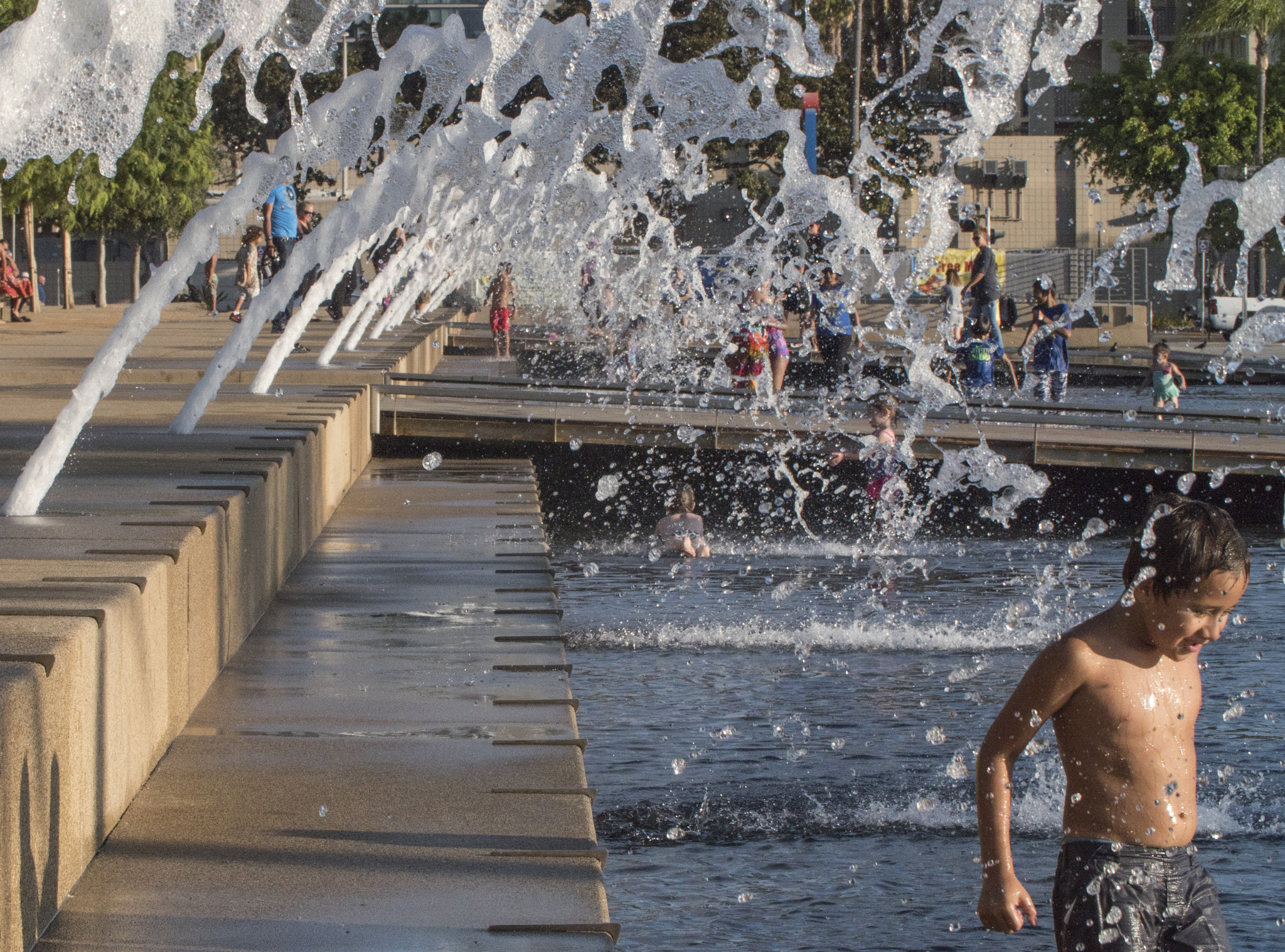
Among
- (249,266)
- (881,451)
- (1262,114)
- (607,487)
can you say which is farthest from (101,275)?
(881,451)

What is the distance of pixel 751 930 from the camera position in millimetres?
5039

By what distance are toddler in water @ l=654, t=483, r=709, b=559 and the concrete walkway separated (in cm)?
567

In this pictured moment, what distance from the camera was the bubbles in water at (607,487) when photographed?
596 inches

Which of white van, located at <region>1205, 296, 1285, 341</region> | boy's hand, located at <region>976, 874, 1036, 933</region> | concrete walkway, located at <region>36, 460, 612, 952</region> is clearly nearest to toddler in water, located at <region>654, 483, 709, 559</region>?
concrete walkway, located at <region>36, 460, 612, 952</region>

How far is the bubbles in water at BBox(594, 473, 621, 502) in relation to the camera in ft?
49.7

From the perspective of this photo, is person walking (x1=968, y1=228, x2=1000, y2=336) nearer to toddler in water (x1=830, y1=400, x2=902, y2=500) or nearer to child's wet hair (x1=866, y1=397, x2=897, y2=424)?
toddler in water (x1=830, y1=400, x2=902, y2=500)

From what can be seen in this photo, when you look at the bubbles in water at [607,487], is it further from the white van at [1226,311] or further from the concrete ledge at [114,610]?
the white van at [1226,311]

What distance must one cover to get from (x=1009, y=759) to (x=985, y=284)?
1476 centimetres

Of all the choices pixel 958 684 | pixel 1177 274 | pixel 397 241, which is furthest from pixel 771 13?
pixel 397 241

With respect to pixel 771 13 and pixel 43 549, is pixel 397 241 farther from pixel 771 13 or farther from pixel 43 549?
pixel 43 549

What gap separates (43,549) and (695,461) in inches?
439

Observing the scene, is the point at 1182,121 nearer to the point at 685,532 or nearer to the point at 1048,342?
the point at 1048,342

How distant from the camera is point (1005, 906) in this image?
10.5 feet

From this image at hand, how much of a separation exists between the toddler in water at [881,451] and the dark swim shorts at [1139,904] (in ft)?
30.8
